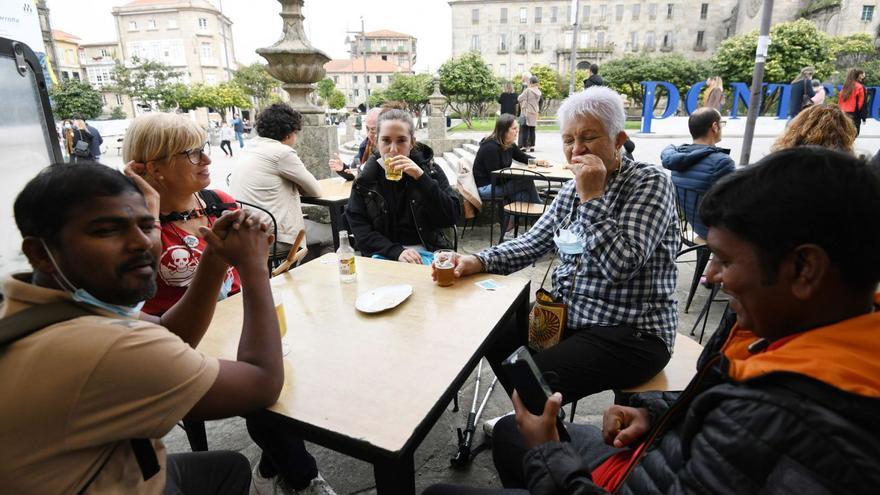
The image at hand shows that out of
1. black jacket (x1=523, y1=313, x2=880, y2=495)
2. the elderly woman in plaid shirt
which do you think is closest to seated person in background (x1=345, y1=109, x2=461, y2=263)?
the elderly woman in plaid shirt

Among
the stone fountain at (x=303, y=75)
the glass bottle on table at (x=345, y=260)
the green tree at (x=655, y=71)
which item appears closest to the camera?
the glass bottle on table at (x=345, y=260)

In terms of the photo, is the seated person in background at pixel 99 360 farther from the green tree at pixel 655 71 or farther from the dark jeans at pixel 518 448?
the green tree at pixel 655 71

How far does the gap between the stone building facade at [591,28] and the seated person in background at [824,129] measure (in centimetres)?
4836

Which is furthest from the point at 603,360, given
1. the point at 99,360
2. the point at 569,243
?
the point at 99,360

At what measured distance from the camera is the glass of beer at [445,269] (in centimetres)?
197

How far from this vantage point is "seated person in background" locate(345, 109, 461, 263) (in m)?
2.84

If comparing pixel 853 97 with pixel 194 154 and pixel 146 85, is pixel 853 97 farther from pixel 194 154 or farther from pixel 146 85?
pixel 146 85

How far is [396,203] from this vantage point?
2908 mm

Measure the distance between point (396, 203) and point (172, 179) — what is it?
129cm

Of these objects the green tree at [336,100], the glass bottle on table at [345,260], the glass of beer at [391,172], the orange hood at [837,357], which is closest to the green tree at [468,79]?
the green tree at [336,100]

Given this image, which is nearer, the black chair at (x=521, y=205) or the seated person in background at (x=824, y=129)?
the seated person in background at (x=824, y=129)

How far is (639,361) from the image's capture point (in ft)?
5.77

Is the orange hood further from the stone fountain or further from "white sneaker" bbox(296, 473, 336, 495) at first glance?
the stone fountain

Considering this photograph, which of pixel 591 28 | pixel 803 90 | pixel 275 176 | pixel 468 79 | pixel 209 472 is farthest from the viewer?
pixel 591 28
